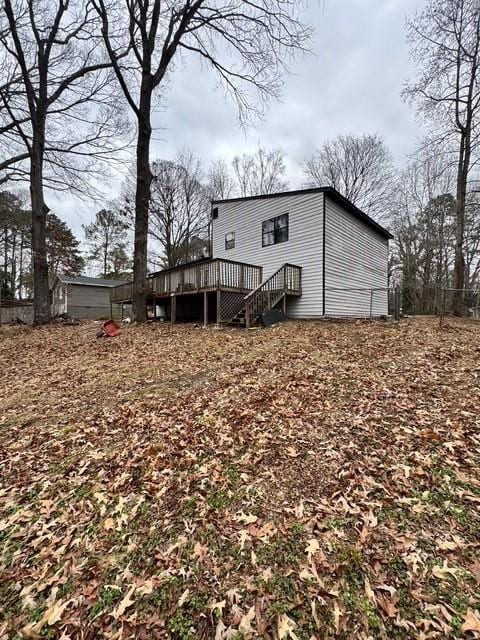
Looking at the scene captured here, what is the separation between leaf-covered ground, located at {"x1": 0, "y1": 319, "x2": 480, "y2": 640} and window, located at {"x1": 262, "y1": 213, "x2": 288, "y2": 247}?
9092mm

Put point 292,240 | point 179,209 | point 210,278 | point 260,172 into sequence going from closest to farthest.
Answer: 1. point 210,278
2. point 292,240
3. point 179,209
4. point 260,172

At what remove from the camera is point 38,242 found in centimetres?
1223

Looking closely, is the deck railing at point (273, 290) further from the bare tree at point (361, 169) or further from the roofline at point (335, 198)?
the bare tree at point (361, 169)

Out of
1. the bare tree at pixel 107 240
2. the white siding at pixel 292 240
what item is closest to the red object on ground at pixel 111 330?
the white siding at pixel 292 240

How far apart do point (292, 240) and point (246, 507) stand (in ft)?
38.0

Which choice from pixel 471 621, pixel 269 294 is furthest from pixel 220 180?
pixel 471 621

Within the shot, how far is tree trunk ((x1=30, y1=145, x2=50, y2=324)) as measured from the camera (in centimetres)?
1226

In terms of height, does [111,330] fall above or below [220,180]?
below

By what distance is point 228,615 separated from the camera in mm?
1736

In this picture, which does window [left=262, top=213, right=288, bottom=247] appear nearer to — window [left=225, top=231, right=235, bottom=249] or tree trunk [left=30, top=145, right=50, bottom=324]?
window [left=225, top=231, right=235, bottom=249]

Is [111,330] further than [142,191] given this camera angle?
No

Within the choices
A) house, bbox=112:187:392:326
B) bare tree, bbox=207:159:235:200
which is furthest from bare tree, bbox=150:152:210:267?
house, bbox=112:187:392:326

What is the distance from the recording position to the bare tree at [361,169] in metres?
23.0

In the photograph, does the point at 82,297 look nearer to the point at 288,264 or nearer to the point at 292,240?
the point at 292,240
